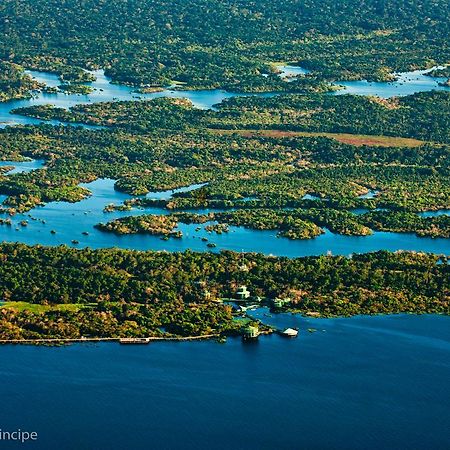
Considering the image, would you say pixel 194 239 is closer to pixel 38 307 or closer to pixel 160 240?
pixel 160 240

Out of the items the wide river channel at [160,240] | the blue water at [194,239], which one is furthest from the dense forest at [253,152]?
the blue water at [194,239]

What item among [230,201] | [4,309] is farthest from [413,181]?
[4,309]

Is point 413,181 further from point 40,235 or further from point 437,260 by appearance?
point 40,235

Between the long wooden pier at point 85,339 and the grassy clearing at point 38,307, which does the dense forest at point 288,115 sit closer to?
the grassy clearing at point 38,307

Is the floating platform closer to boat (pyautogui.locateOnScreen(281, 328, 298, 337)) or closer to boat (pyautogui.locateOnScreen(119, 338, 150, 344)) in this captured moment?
boat (pyautogui.locateOnScreen(281, 328, 298, 337))

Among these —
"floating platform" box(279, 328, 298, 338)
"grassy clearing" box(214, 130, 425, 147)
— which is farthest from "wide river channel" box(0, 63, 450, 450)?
"grassy clearing" box(214, 130, 425, 147)

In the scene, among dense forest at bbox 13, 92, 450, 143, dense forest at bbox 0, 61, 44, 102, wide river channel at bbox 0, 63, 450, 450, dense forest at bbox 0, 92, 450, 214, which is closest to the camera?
wide river channel at bbox 0, 63, 450, 450
